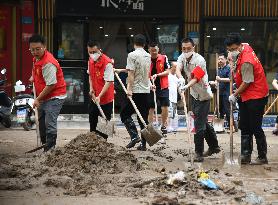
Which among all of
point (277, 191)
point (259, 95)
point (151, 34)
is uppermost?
point (151, 34)

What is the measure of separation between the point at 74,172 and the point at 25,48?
961cm

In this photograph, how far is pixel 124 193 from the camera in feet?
25.1

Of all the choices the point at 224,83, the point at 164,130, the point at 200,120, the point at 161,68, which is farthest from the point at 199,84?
the point at 224,83

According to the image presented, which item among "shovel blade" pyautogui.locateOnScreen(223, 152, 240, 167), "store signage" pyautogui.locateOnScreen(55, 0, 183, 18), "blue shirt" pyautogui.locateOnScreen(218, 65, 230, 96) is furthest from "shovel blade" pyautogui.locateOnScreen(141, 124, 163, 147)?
"store signage" pyautogui.locateOnScreen(55, 0, 183, 18)

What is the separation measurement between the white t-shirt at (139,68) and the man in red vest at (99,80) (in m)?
0.42

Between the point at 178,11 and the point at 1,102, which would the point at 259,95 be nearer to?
the point at 1,102

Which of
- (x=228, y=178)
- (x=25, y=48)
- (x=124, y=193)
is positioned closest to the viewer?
(x=124, y=193)

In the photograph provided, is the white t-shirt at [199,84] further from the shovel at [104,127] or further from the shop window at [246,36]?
the shop window at [246,36]

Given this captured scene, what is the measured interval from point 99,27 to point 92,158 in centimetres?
941

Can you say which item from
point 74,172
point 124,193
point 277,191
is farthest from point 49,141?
point 277,191

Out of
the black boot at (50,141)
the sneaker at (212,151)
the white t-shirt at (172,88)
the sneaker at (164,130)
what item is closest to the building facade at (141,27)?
the white t-shirt at (172,88)

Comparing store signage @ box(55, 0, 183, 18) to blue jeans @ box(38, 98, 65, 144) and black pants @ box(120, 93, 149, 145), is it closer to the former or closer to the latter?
black pants @ box(120, 93, 149, 145)

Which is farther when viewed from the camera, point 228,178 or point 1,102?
point 1,102

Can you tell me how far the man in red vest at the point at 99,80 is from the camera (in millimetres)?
11000
